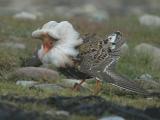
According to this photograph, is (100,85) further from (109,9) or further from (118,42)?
(109,9)

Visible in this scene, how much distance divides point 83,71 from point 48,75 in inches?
64.6

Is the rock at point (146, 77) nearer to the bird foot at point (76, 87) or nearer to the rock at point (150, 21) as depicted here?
the bird foot at point (76, 87)

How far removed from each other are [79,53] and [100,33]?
7304 millimetres

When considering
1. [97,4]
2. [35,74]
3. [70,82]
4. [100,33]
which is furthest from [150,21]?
[97,4]

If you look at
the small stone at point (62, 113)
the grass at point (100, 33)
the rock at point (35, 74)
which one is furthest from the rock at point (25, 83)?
the small stone at point (62, 113)

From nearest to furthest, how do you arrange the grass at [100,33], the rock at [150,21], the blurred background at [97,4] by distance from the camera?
the grass at [100,33] < the rock at [150,21] < the blurred background at [97,4]

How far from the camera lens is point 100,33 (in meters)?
16.8

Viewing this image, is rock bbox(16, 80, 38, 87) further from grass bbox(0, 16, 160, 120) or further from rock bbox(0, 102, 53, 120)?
rock bbox(0, 102, 53, 120)

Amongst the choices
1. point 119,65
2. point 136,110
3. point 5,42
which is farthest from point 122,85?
point 5,42

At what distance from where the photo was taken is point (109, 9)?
117ft

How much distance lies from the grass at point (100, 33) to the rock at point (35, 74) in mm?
236

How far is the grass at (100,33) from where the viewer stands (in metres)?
9.13

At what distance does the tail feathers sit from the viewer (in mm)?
9516

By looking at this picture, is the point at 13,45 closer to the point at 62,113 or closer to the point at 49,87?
the point at 49,87
